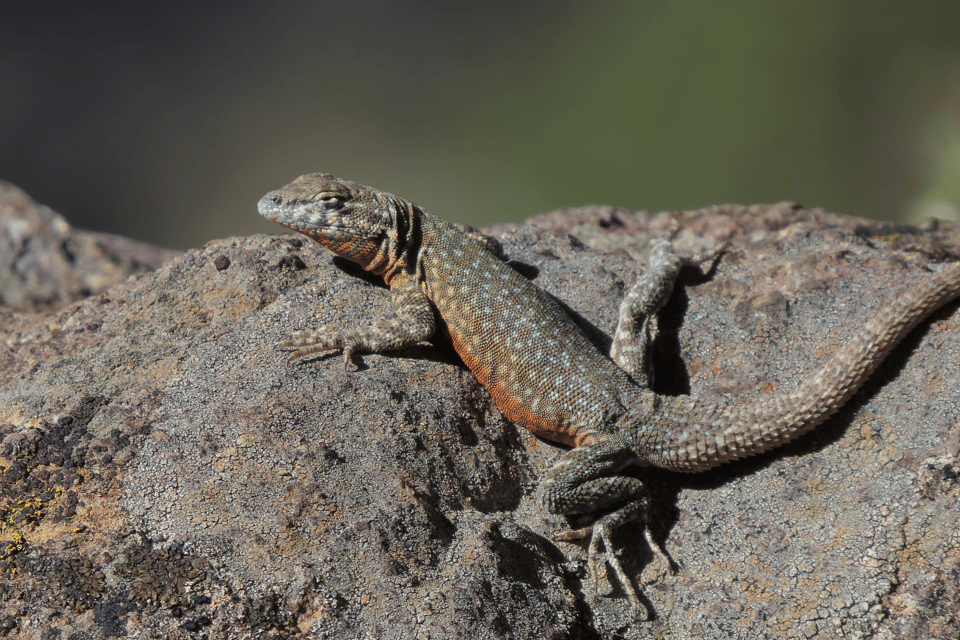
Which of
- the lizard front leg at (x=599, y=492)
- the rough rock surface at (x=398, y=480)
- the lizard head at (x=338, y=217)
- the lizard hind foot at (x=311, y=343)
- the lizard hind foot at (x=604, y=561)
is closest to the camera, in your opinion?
the rough rock surface at (x=398, y=480)

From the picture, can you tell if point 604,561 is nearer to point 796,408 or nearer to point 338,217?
point 796,408

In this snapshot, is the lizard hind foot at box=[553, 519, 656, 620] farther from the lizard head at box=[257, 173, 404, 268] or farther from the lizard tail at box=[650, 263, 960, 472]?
the lizard head at box=[257, 173, 404, 268]

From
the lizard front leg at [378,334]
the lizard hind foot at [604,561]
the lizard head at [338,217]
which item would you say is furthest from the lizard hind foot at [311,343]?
the lizard hind foot at [604,561]

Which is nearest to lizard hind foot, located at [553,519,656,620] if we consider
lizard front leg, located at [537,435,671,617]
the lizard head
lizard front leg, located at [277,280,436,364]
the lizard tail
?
lizard front leg, located at [537,435,671,617]

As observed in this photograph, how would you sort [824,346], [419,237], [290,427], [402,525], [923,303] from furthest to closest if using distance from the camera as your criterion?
[419,237] → [824,346] → [923,303] → [290,427] → [402,525]

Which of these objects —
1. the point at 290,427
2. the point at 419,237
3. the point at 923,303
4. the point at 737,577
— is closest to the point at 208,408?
the point at 290,427

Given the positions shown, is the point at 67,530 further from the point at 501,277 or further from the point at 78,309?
the point at 501,277

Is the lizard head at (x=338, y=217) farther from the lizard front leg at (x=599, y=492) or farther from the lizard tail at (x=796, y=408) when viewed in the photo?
the lizard tail at (x=796, y=408)

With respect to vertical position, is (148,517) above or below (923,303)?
below
